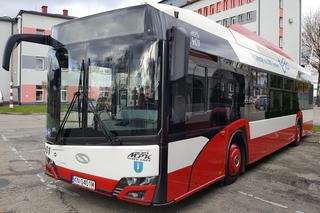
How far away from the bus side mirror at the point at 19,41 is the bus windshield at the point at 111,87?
0.99 feet

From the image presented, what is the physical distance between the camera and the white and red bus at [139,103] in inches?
154

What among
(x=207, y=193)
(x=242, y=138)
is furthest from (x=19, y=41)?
(x=242, y=138)

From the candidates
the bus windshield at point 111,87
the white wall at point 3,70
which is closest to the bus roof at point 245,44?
the bus windshield at point 111,87

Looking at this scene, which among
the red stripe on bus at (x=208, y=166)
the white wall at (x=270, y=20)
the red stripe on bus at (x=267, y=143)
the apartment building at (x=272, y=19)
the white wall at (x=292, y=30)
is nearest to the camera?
the red stripe on bus at (x=208, y=166)

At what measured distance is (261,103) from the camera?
23.7 ft

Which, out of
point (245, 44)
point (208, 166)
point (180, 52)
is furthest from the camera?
point (245, 44)

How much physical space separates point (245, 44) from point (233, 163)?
8.77ft

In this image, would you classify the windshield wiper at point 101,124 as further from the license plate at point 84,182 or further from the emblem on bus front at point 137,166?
the license plate at point 84,182

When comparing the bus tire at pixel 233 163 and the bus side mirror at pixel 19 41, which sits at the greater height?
the bus side mirror at pixel 19 41

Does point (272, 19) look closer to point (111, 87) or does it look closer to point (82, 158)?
point (111, 87)

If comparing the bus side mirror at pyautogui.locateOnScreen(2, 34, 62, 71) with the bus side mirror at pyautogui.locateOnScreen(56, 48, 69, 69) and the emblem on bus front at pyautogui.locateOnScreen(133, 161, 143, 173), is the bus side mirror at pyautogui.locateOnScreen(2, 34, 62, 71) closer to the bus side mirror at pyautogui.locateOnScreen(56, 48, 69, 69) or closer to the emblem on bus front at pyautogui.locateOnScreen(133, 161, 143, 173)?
the bus side mirror at pyautogui.locateOnScreen(56, 48, 69, 69)

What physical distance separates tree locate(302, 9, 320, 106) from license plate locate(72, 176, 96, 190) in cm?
4109

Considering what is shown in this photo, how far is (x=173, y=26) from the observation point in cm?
404

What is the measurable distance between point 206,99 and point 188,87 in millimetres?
600
